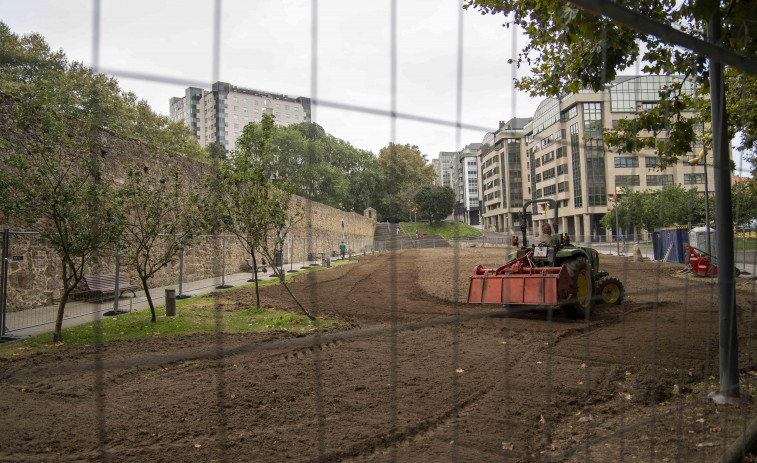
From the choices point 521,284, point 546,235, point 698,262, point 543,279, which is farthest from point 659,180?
Result: point 698,262

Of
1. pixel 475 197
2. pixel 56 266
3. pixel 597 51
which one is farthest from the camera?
pixel 56 266

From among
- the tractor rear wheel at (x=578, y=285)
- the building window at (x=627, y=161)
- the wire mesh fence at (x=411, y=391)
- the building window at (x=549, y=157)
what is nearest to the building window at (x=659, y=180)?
the building window at (x=627, y=161)

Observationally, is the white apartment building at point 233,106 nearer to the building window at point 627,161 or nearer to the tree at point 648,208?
the building window at point 627,161

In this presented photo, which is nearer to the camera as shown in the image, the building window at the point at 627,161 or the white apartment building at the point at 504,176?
the white apartment building at the point at 504,176

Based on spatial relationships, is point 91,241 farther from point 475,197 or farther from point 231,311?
point 475,197

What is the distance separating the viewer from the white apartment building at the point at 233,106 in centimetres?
136

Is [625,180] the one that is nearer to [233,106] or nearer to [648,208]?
[648,208]

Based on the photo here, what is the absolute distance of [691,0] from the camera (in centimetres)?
269

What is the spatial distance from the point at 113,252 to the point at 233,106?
29.2 ft

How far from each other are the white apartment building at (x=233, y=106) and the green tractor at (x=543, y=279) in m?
6.29

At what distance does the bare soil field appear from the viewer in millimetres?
3250

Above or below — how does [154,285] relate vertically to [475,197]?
below

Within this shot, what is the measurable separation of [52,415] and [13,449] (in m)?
0.64

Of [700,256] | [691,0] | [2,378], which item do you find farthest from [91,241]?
[700,256]
